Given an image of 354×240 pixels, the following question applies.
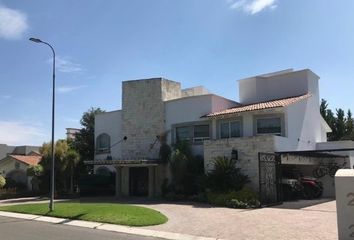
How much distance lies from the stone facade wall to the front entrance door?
666cm

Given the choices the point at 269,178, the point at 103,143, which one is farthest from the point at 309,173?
the point at 103,143

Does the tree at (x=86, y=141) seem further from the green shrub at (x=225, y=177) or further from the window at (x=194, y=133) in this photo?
the green shrub at (x=225, y=177)

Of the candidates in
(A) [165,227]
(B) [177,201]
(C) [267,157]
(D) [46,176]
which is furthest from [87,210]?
(D) [46,176]

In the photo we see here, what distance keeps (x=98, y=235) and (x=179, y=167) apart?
1429 cm

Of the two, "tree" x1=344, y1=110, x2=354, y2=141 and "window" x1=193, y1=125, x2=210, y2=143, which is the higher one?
"tree" x1=344, y1=110, x2=354, y2=141

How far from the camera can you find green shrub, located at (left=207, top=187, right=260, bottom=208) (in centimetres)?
2325

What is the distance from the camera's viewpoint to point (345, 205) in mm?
11945

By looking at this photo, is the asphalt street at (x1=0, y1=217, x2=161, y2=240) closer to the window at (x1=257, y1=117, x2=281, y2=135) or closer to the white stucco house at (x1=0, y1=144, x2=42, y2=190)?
the window at (x1=257, y1=117, x2=281, y2=135)

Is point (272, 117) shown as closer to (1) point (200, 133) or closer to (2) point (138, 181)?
(1) point (200, 133)

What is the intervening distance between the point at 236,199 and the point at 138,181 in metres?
11.6

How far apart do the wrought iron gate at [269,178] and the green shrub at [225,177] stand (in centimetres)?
123

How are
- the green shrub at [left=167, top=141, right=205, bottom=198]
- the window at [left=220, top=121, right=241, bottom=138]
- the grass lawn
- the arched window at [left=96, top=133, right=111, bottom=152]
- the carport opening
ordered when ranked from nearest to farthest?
the grass lawn
the carport opening
the green shrub at [left=167, top=141, right=205, bottom=198]
the window at [left=220, top=121, right=241, bottom=138]
the arched window at [left=96, top=133, right=111, bottom=152]

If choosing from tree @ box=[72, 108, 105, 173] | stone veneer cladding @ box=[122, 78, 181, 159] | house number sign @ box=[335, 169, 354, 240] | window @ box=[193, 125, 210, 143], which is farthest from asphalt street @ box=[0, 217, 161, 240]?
tree @ box=[72, 108, 105, 173]

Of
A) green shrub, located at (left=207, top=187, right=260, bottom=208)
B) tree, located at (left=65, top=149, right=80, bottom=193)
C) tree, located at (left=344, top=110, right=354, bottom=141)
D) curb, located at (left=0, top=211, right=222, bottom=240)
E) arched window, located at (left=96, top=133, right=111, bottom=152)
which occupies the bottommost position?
curb, located at (left=0, top=211, right=222, bottom=240)
